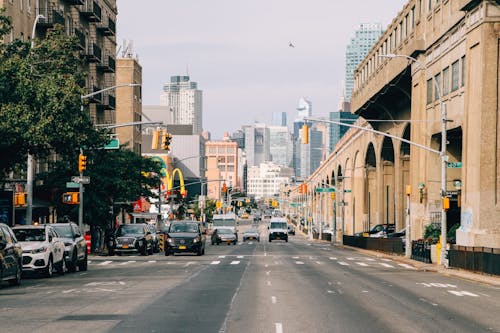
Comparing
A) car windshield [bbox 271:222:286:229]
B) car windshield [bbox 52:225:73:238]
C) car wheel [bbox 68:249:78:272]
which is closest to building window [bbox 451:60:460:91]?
car windshield [bbox 52:225:73:238]

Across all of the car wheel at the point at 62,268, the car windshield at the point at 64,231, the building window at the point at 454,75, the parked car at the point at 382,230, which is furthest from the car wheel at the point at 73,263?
the parked car at the point at 382,230

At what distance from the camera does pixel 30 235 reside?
31328 millimetres

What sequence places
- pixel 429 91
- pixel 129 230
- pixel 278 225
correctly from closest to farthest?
pixel 129 230 < pixel 429 91 < pixel 278 225

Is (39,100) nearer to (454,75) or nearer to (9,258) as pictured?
(9,258)

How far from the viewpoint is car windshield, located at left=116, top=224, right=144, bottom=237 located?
53219 millimetres

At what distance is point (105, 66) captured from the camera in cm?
8062

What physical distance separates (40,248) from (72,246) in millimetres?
4191

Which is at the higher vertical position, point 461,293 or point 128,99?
point 128,99

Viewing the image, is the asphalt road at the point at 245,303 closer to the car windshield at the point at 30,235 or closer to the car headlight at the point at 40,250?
the car headlight at the point at 40,250

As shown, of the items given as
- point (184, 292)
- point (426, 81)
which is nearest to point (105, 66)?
point (426, 81)

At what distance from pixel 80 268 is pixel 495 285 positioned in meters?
16.4

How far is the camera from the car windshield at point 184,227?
172 ft

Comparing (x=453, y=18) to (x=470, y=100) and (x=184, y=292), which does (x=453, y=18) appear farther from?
(x=184, y=292)

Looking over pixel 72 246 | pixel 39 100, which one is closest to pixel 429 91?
pixel 72 246
